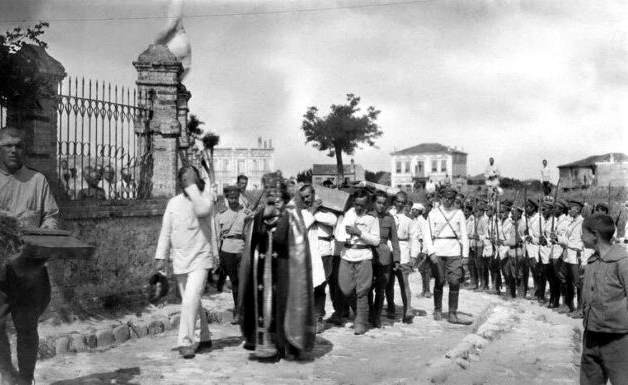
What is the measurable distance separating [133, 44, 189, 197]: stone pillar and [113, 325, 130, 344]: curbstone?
370 cm

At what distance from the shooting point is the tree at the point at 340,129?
14.2 metres

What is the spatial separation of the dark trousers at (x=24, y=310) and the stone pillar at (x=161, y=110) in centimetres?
602

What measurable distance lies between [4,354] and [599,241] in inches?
177

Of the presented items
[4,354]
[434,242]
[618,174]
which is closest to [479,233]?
[618,174]

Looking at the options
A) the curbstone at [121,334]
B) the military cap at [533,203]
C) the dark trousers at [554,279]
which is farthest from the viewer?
the military cap at [533,203]

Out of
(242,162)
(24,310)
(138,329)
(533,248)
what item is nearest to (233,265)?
(138,329)

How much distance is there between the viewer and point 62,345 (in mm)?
7016

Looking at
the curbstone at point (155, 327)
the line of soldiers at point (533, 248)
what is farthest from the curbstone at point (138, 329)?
the line of soldiers at point (533, 248)

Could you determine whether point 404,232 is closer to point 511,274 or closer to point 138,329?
point 511,274

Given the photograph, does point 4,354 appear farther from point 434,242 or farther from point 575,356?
point 434,242

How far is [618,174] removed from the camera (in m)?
16.4

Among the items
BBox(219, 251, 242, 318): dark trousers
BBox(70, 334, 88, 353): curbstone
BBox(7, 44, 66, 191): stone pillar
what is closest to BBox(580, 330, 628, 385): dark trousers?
BBox(70, 334, 88, 353): curbstone

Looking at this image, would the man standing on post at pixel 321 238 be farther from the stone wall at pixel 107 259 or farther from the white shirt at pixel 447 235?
the stone wall at pixel 107 259

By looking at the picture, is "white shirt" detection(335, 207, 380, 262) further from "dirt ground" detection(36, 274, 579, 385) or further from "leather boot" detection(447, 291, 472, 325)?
"leather boot" detection(447, 291, 472, 325)
